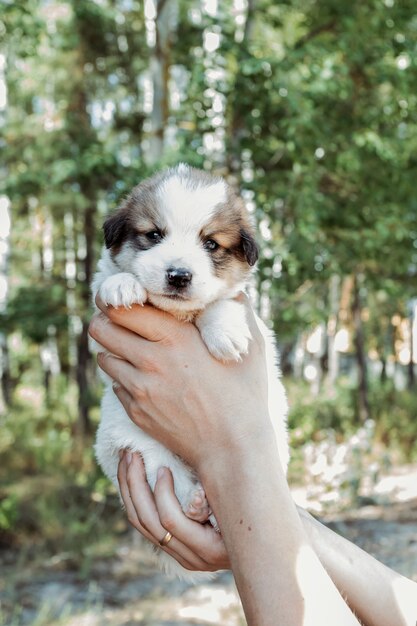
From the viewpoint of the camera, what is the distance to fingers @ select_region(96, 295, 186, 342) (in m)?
2.21

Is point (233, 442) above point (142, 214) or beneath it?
beneath

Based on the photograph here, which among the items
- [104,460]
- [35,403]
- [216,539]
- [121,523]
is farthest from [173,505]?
[35,403]

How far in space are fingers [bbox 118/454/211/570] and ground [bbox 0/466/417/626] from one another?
3194 mm

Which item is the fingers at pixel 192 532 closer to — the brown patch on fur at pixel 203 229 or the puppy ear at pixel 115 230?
the brown patch on fur at pixel 203 229

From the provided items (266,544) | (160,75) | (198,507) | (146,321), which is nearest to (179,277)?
(146,321)

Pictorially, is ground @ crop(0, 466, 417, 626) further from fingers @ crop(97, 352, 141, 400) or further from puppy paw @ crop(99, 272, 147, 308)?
puppy paw @ crop(99, 272, 147, 308)

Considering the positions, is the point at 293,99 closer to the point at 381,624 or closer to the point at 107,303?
the point at 107,303

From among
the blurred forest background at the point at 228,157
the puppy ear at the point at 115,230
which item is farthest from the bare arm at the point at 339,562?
the blurred forest background at the point at 228,157

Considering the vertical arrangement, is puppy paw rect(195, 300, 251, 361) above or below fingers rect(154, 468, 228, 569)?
above

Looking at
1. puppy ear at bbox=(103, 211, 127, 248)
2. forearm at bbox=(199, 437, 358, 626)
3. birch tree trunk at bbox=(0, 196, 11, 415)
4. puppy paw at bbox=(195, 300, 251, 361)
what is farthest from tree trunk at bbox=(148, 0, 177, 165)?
birch tree trunk at bbox=(0, 196, 11, 415)

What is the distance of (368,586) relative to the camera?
6.32 feet

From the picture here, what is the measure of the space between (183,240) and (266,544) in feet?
3.80

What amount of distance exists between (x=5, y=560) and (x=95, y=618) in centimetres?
199

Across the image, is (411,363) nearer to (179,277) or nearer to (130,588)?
(130,588)
